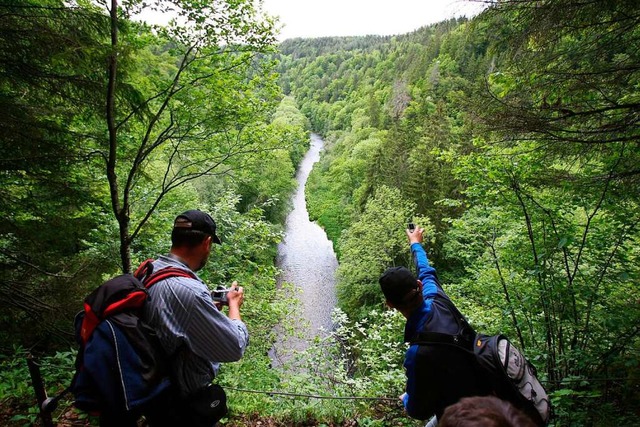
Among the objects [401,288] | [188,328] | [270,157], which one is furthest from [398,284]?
[270,157]

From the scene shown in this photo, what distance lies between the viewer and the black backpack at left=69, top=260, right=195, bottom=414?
168cm

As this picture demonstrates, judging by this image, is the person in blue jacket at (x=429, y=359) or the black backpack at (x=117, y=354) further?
the person in blue jacket at (x=429, y=359)

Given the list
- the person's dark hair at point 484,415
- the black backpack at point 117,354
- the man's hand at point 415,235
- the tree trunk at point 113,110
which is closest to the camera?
the person's dark hair at point 484,415

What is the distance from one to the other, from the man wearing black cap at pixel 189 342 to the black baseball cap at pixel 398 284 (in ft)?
3.39

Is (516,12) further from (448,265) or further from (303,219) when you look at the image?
(303,219)

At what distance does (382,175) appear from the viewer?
2828cm

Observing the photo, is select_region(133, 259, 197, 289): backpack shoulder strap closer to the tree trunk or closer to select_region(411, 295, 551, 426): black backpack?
select_region(411, 295, 551, 426): black backpack

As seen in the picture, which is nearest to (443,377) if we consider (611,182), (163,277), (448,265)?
(163,277)

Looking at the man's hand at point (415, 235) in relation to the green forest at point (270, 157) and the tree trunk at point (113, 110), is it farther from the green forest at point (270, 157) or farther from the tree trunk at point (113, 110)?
the tree trunk at point (113, 110)

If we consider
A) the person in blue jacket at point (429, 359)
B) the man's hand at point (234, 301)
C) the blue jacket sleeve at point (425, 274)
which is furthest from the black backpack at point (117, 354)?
the blue jacket sleeve at point (425, 274)

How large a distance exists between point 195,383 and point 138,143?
18.9 ft

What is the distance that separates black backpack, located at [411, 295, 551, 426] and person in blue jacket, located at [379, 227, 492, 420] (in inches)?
1.5

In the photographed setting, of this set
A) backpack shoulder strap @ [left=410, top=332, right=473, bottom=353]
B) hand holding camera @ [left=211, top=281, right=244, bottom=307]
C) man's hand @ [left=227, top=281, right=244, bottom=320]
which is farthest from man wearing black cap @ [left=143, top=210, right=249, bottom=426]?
backpack shoulder strap @ [left=410, top=332, right=473, bottom=353]

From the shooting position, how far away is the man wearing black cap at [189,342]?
1960 millimetres
